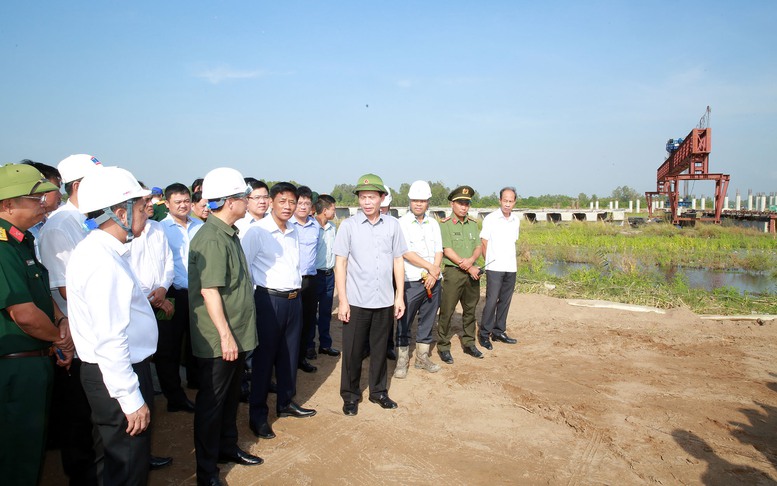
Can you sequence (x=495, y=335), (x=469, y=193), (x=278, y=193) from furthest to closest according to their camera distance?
(x=495, y=335) → (x=469, y=193) → (x=278, y=193)

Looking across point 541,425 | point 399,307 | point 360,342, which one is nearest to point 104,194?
point 360,342

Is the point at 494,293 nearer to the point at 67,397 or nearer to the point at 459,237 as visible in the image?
the point at 459,237

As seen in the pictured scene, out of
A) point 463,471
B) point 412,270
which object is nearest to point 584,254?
point 412,270

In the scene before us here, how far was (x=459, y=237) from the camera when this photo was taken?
5066mm

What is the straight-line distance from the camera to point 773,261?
13.1 m

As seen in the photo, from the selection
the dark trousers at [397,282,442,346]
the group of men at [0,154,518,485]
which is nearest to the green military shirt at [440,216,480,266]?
the group of men at [0,154,518,485]

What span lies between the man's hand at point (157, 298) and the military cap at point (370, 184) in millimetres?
1686

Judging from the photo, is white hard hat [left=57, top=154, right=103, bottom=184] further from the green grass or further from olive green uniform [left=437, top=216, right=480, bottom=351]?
the green grass

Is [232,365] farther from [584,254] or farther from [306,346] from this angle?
[584,254]

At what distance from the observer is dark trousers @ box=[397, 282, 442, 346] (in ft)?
15.3

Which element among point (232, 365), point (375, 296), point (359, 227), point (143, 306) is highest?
point (359, 227)

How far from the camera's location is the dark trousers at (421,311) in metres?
4.65

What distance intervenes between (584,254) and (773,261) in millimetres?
5080

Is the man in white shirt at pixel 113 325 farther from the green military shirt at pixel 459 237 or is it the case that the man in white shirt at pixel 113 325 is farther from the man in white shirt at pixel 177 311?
the green military shirt at pixel 459 237
